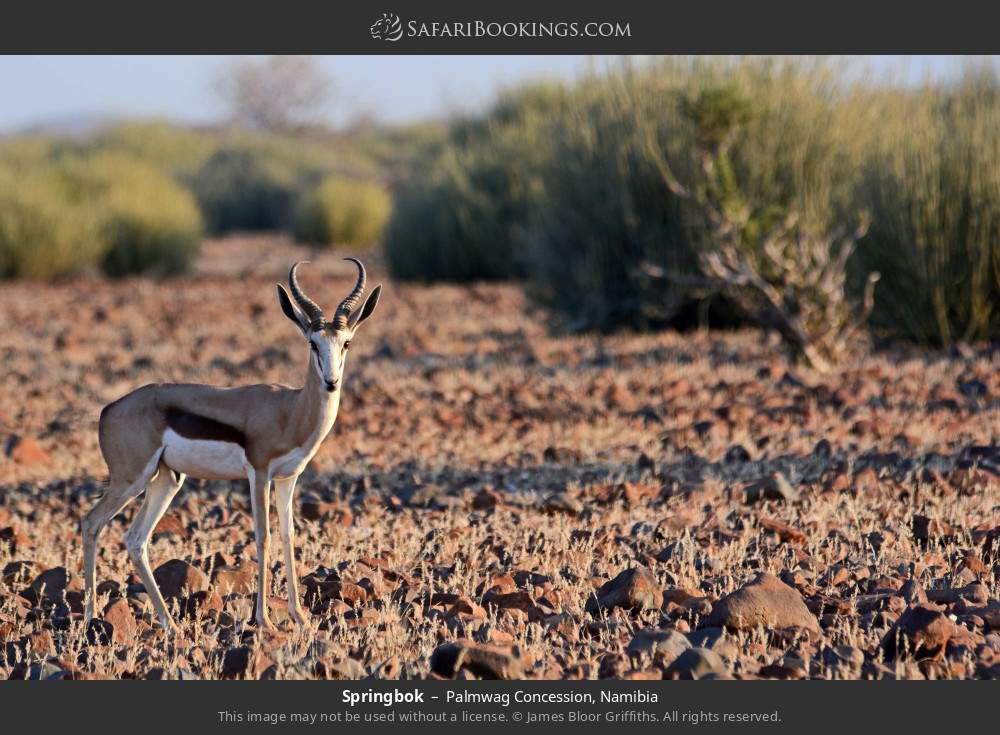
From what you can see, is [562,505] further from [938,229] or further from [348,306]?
[938,229]

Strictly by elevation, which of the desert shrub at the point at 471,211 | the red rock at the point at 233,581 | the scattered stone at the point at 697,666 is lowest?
the scattered stone at the point at 697,666

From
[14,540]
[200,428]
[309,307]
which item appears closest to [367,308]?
[309,307]

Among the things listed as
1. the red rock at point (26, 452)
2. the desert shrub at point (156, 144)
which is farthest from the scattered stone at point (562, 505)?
the desert shrub at point (156, 144)

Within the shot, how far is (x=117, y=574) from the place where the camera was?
19.0ft

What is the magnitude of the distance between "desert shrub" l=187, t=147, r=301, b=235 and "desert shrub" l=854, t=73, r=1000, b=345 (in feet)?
88.6

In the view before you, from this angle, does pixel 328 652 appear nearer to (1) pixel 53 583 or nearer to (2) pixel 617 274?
(1) pixel 53 583

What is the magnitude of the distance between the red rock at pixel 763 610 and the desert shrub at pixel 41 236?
64.7ft

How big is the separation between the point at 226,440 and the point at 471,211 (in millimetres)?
16862

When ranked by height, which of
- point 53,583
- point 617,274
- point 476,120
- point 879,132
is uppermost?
point 476,120

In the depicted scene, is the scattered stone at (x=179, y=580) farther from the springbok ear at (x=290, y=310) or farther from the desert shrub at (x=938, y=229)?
the desert shrub at (x=938, y=229)

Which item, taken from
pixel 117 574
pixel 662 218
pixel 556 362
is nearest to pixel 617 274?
pixel 662 218

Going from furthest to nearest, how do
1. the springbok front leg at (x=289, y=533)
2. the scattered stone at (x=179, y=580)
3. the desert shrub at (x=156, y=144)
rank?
the desert shrub at (x=156, y=144)
the scattered stone at (x=179, y=580)
the springbok front leg at (x=289, y=533)

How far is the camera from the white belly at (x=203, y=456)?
4.87 meters

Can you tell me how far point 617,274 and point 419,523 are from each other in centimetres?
798
